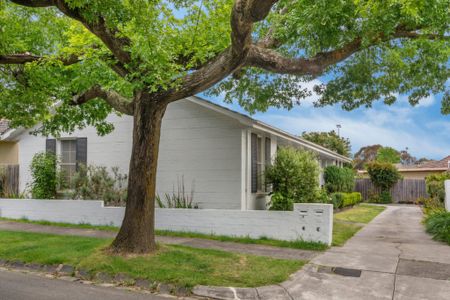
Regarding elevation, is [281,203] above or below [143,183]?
below

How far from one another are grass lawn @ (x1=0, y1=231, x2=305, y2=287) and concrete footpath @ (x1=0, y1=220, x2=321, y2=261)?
22.4 inches

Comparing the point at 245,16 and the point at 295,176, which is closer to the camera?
the point at 245,16

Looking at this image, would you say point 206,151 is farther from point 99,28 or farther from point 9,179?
point 9,179

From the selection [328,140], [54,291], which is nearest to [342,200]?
[54,291]

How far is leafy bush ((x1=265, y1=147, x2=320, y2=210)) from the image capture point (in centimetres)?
1217

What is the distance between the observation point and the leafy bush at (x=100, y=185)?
1396 centimetres

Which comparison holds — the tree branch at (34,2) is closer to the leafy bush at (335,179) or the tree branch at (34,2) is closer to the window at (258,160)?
the window at (258,160)

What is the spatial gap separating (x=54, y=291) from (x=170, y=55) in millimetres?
5007

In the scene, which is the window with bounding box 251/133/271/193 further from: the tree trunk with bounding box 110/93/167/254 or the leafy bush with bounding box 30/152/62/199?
the leafy bush with bounding box 30/152/62/199

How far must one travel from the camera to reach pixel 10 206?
15.2 meters

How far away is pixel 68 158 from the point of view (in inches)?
621

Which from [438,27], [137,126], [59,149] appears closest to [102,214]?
[59,149]

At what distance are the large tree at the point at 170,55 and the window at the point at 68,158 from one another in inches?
163

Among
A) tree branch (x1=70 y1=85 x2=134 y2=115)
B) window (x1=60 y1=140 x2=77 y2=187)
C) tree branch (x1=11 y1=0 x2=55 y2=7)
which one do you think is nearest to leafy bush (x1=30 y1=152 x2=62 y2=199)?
window (x1=60 y1=140 x2=77 y2=187)
